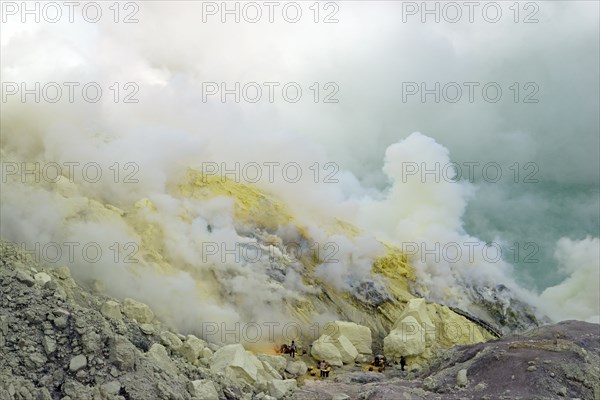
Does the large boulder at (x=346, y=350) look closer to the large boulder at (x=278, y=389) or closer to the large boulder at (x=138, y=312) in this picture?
the large boulder at (x=278, y=389)

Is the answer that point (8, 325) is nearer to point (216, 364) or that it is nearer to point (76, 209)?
point (216, 364)

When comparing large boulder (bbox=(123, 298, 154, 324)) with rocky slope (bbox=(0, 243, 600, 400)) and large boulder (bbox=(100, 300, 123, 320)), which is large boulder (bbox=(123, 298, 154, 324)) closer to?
rocky slope (bbox=(0, 243, 600, 400))

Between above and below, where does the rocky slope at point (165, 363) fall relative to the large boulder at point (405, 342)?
above

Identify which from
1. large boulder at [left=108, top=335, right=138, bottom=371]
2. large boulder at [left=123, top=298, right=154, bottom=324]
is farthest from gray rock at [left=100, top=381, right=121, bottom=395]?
large boulder at [left=123, top=298, right=154, bottom=324]

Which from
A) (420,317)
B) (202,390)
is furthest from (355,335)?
(202,390)

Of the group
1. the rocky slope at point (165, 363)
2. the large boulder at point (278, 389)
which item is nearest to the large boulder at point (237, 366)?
the rocky slope at point (165, 363)
